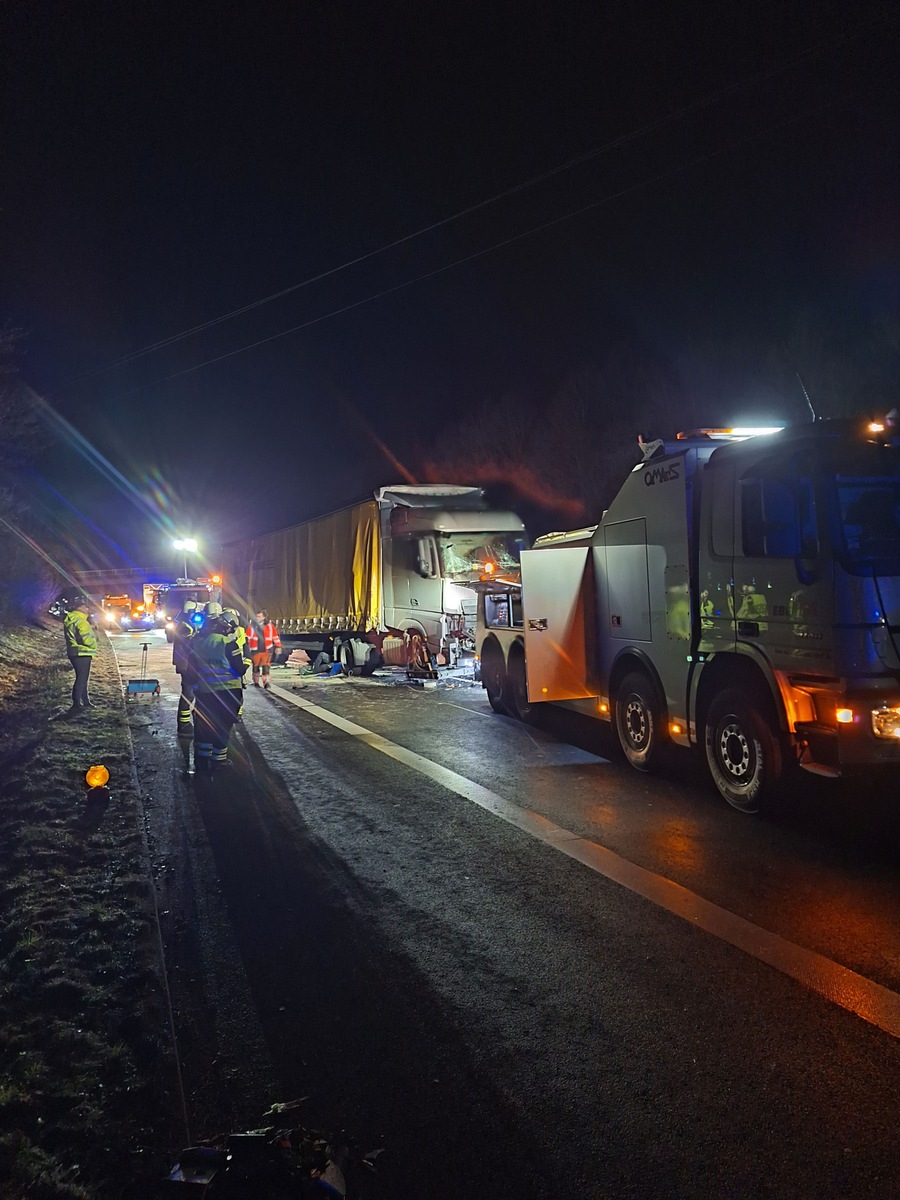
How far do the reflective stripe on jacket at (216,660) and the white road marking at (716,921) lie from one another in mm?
2383

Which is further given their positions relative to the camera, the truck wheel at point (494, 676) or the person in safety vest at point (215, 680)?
the truck wheel at point (494, 676)

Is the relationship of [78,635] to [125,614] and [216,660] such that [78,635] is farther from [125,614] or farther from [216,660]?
[125,614]

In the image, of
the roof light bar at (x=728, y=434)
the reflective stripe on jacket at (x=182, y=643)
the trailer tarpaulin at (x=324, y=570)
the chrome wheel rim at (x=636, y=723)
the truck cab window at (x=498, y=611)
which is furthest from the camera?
the trailer tarpaulin at (x=324, y=570)

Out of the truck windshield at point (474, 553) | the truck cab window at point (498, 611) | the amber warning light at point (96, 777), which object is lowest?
the amber warning light at point (96, 777)

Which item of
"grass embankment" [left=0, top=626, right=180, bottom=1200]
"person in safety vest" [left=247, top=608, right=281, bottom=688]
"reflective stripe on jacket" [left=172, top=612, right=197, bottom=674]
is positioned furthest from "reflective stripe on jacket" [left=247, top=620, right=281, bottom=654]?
"grass embankment" [left=0, top=626, right=180, bottom=1200]

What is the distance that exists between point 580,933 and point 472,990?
33.1 inches

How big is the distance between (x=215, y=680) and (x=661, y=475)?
15.6 ft

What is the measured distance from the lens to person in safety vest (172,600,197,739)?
903 cm

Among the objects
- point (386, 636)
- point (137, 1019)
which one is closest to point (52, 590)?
point (386, 636)

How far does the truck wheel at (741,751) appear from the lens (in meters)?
6.42

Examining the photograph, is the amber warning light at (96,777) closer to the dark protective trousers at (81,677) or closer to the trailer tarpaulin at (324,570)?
the dark protective trousers at (81,677)

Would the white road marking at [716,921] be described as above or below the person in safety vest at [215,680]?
below

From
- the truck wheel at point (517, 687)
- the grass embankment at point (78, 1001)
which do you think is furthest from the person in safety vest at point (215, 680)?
the truck wheel at point (517, 687)

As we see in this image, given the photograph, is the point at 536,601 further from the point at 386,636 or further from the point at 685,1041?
the point at 386,636
